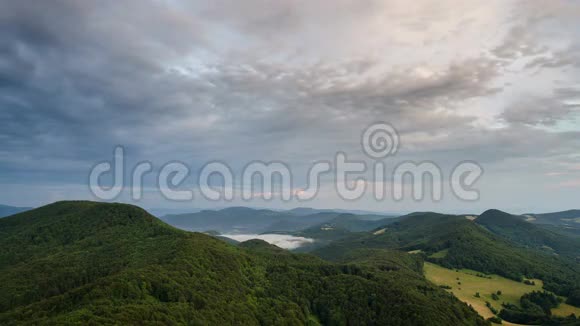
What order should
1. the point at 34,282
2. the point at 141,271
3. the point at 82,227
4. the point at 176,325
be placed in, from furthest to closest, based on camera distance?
the point at 82,227 → the point at 34,282 → the point at 141,271 → the point at 176,325

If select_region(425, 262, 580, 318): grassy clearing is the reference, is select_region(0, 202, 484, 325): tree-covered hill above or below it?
above

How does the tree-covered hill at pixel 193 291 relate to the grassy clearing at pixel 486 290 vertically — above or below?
above

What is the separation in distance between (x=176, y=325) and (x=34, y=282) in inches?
3290

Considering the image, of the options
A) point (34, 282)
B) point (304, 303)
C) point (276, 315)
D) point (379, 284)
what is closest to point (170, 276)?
point (276, 315)

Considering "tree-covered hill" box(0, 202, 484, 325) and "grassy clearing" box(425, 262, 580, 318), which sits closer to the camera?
"tree-covered hill" box(0, 202, 484, 325)

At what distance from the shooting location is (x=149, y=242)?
15812 centimetres

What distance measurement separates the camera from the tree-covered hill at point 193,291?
2985 inches

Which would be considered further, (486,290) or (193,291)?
(486,290)

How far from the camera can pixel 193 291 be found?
93062mm

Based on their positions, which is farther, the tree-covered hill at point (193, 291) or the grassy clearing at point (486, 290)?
the grassy clearing at point (486, 290)

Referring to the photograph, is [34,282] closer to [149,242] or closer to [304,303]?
[149,242]

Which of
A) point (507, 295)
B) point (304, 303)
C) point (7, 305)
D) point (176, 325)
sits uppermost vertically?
point (176, 325)

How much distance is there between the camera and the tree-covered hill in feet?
249

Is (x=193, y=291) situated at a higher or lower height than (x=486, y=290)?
higher
